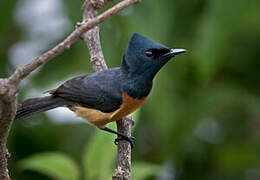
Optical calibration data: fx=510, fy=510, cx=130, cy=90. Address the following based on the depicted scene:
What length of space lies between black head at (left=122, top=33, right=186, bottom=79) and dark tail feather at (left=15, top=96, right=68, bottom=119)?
668mm

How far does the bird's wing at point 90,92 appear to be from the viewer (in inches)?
170

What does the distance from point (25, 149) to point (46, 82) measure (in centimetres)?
70

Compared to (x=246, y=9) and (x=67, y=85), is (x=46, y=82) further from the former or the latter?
(x=246, y=9)

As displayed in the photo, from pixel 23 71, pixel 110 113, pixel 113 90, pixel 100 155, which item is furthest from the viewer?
pixel 113 90

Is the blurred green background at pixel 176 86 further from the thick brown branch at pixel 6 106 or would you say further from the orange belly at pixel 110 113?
the thick brown branch at pixel 6 106

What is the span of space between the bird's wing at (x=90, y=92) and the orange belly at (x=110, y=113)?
0.15 ft

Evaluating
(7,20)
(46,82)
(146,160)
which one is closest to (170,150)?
(146,160)

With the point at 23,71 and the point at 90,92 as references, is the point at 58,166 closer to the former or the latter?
the point at 90,92

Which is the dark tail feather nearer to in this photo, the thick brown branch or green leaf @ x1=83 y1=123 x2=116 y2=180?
green leaf @ x1=83 y1=123 x2=116 y2=180

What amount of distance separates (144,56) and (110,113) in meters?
0.57

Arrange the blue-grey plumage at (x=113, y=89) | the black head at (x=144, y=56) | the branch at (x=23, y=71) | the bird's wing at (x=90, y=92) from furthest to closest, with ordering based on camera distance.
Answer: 1. the bird's wing at (x=90, y=92)
2. the blue-grey plumage at (x=113, y=89)
3. the black head at (x=144, y=56)
4. the branch at (x=23, y=71)

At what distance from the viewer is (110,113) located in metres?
4.25

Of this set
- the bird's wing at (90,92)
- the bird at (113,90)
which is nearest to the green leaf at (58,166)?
the bird at (113,90)

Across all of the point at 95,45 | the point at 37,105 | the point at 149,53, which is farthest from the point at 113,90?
the point at 37,105
